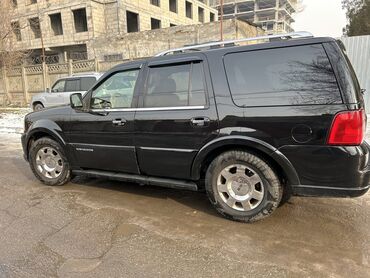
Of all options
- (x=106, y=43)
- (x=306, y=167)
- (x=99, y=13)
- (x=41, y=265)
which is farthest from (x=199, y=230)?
(x=99, y=13)

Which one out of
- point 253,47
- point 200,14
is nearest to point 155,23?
point 200,14

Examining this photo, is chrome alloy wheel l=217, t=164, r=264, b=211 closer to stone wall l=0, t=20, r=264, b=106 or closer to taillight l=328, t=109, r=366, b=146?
taillight l=328, t=109, r=366, b=146

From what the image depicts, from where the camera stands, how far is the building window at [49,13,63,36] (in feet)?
110

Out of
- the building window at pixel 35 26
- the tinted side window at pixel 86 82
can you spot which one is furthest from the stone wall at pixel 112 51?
the building window at pixel 35 26

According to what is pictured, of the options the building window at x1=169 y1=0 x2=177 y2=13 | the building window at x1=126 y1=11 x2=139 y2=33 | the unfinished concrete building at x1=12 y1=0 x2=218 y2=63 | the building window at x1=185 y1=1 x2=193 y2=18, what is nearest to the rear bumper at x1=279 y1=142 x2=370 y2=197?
the unfinished concrete building at x1=12 y1=0 x2=218 y2=63

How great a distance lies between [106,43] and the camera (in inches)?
1003

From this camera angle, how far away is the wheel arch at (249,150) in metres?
3.31

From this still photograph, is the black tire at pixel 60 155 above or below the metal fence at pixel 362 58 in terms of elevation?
below

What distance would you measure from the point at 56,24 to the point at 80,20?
9.53ft

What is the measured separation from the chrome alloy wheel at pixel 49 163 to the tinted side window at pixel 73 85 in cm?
798

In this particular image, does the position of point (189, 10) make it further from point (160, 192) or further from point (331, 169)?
point (331, 169)

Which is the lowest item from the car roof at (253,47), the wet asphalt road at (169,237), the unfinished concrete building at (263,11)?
the wet asphalt road at (169,237)

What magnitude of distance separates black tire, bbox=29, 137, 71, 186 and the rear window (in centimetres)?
287

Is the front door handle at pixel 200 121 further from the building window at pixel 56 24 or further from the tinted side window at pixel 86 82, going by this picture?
the building window at pixel 56 24
